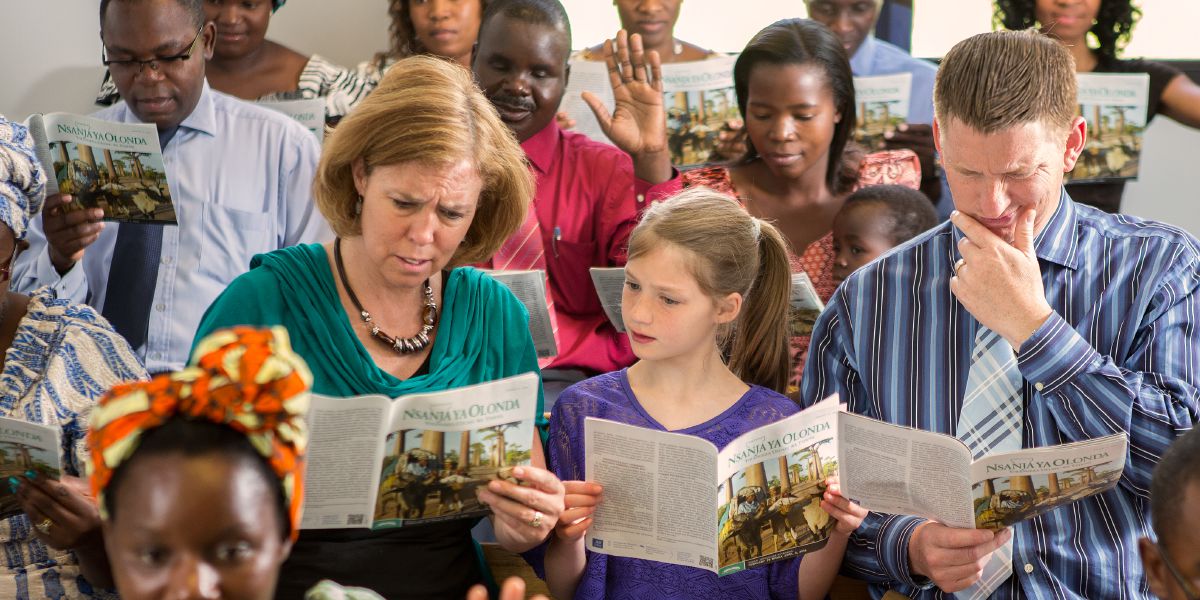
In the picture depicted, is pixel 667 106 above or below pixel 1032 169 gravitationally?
below

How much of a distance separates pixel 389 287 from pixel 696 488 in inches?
32.4

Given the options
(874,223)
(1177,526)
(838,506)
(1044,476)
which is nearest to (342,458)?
(838,506)

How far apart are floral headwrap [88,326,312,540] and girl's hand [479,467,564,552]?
0.69 metres

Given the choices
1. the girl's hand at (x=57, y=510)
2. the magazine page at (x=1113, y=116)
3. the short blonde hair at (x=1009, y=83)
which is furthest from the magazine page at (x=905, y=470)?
the magazine page at (x=1113, y=116)

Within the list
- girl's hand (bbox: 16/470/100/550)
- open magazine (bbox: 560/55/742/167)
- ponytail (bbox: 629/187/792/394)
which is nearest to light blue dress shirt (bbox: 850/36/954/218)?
open magazine (bbox: 560/55/742/167)

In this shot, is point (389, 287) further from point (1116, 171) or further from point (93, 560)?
point (1116, 171)

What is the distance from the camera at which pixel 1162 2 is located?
561 cm

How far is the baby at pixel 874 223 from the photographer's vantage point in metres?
3.71

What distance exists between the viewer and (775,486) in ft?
7.61

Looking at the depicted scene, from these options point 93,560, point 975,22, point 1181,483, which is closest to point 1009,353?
point 1181,483

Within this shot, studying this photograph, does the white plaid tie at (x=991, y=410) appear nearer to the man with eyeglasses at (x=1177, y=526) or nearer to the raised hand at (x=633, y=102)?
the man with eyeglasses at (x=1177, y=526)

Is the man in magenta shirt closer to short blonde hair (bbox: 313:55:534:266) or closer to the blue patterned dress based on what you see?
short blonde hair (bbox: 313:55:534:266)

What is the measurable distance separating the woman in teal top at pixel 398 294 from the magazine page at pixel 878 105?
2.01m

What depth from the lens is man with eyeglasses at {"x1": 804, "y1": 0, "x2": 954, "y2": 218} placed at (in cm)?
447
